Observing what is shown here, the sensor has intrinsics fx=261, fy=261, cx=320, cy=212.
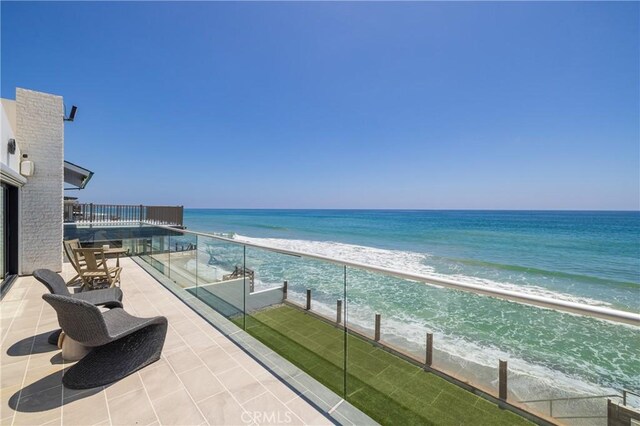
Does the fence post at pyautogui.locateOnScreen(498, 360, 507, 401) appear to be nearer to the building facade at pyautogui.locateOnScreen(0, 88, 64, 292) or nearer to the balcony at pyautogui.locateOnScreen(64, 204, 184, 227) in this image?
the building facade at pyautogui.locateOnScreen(0, 88, 64, 292)

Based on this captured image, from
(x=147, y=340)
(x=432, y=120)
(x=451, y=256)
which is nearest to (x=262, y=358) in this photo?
(x=147, y=340)

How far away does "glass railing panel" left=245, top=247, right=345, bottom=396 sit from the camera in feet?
7.32

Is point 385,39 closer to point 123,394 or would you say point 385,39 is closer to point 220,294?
point 220,294

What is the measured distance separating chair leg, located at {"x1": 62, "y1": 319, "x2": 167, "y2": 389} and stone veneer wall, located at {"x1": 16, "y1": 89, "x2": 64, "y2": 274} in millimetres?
5324

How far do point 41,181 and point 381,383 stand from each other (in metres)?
7.88

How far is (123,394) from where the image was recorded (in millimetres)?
1986

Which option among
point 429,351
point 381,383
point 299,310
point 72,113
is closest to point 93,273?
point 299,310

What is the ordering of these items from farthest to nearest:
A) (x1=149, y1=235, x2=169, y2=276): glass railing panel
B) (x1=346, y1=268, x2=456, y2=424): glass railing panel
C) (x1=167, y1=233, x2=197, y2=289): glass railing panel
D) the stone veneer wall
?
the stone veneer wall
(x1=149, y1=235, x2=169, y2=276): glass railing panel
(x1=167, y1=233, x2=197, y2=289): glass railing panel
(x1=346, y1=268, x2=456, y2=424): glass railing panel

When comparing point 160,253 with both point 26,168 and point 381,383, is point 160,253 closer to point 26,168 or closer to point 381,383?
point 26,168

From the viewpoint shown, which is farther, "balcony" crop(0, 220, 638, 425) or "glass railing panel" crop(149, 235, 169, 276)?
"glass railing panel" crop(149, 235, 169, 276)

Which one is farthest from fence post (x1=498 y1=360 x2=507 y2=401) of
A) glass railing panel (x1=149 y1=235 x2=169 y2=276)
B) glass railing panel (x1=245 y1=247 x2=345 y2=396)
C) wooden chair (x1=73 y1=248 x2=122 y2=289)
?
glass railing panel (x1=149 y1=235 x2=169 y2=276)

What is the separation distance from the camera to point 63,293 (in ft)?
8.68

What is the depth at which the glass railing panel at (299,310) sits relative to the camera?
2.23 m

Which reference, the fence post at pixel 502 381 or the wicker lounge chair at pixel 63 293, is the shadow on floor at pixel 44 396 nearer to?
the wicker lounge chair at pixel 63 293
